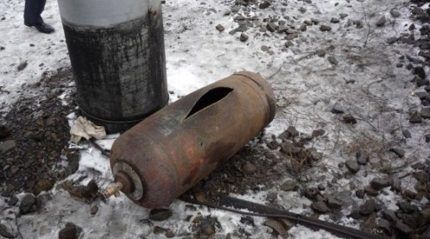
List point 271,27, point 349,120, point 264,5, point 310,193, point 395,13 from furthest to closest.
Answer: point 264,5
point 395,13
point 271,27
point 349,120
point 310,193

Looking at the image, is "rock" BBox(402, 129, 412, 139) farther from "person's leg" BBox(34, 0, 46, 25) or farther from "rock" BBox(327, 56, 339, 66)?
"person's leg" BBox(34, 0, 46, 25)

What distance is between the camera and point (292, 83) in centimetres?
428

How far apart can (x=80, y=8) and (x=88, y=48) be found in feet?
1.04

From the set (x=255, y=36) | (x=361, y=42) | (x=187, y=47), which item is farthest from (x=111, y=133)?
(x=361, y=42)

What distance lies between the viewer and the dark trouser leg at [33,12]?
4.91 metres

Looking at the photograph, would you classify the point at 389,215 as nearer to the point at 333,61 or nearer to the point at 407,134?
the point at 407,134

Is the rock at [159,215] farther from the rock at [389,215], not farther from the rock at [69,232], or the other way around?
the rock at [389,215]

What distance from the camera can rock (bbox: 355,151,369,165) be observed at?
334 cm

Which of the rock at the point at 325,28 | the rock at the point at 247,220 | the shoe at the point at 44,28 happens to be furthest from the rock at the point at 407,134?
the shoe at the point at 44,28

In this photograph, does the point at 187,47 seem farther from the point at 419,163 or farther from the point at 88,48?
the point at 419,163

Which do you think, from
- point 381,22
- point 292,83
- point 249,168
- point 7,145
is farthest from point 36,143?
point 381,22

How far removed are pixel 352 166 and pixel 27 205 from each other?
2502mm

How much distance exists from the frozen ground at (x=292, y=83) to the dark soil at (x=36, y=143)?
147 mm

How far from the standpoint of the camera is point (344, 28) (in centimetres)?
507
